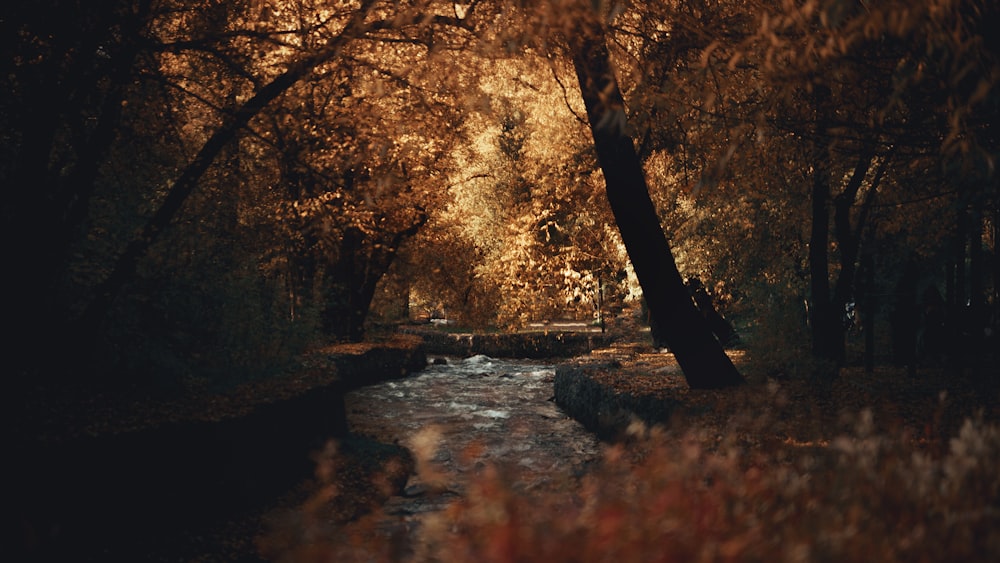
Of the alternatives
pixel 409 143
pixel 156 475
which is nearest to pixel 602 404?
pixel 156 475

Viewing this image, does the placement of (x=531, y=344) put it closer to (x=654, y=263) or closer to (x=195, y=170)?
(x=654, y=263)

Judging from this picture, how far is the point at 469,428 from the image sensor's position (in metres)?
17.2

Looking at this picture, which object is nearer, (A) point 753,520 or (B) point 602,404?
(A) point 753,520

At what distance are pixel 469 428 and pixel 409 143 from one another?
385 inches

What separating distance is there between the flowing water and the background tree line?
276 cm

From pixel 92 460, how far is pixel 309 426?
4863mm

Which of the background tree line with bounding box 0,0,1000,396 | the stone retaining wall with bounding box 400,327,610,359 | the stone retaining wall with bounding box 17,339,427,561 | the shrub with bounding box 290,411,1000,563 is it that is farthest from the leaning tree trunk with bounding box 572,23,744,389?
the stone retaining wall with bounding box 400,327,610,359

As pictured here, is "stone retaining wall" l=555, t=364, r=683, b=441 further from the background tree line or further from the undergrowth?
the undergrowth

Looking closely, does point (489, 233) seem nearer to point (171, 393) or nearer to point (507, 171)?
point (507, 171)

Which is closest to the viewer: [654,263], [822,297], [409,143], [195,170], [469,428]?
[195,170]

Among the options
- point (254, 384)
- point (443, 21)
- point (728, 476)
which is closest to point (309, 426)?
point (254, 384)

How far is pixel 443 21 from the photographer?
11.2 m

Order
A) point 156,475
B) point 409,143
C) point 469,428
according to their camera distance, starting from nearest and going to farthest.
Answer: point 156,475 < point 469,428 < point 409,143

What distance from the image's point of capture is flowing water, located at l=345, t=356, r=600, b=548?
11531 millimetres
